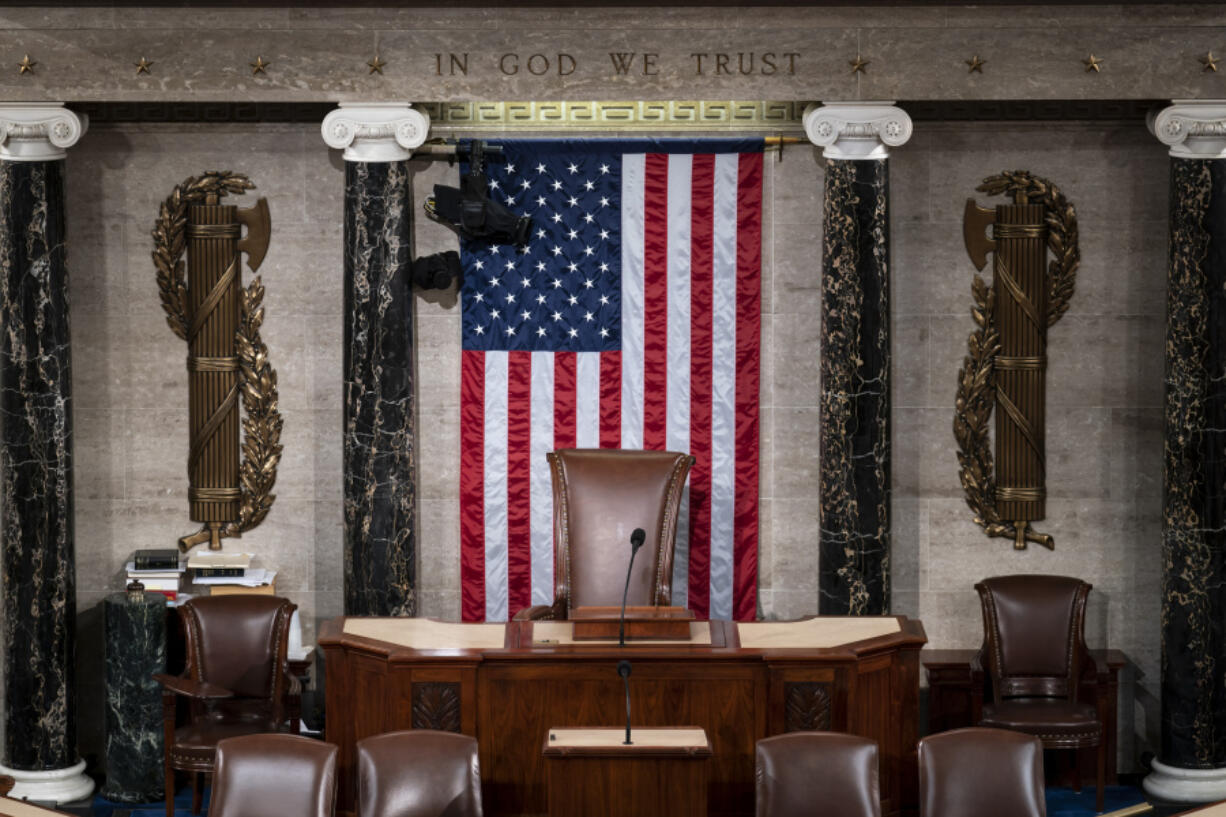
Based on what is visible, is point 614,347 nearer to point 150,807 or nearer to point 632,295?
point 632,295

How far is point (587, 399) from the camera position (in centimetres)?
1045

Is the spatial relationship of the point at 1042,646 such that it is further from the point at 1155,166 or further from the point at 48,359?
the point at 48,359

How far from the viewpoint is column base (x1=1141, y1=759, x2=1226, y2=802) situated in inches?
391

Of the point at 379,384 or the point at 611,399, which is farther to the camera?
the point at 611,399

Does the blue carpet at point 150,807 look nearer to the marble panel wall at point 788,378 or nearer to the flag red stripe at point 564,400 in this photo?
the marble panel wall at point 788,378

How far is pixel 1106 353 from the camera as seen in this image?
34.3 ft

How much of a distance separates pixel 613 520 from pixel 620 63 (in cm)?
263

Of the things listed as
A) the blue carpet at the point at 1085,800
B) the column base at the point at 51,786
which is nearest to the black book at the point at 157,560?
the column base at the point at 51,786

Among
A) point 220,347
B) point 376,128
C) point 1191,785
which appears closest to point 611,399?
point 376,128

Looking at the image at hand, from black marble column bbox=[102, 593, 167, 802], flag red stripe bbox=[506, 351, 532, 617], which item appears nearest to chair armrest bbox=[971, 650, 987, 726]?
flag red stripe bbox=[506, 351, 532, 617]

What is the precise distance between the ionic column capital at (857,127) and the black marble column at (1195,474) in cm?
167

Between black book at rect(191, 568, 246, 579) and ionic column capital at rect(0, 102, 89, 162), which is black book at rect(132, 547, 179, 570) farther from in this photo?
ionic column capital at rect(0, 102, 89, 162)

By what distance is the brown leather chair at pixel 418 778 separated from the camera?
6852mm

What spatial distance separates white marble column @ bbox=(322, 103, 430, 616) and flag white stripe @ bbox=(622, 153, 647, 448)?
4.38ft
